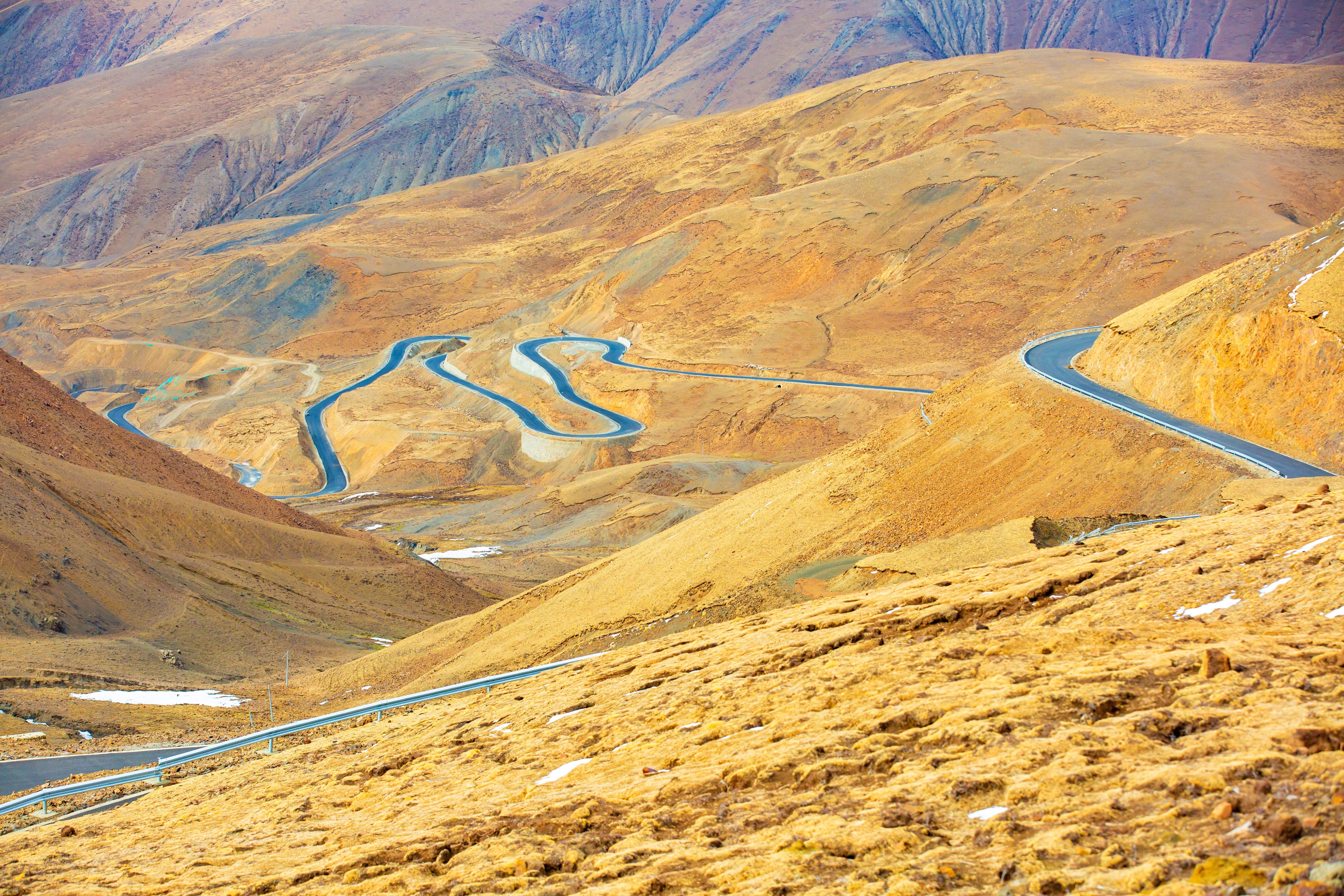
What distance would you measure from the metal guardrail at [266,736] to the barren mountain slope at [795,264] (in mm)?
39071

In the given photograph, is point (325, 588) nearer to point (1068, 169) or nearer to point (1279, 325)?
point (1279, 325)

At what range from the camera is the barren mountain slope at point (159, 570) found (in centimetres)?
2503

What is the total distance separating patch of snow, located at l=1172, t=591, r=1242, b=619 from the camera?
33.6 feet

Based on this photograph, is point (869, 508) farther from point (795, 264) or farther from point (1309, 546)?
point (795, 264)

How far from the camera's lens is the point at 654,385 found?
6353 cm

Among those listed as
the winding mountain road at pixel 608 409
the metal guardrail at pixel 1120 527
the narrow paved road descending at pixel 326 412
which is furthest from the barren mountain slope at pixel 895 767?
the narrow paved road descending at pixel 326 412

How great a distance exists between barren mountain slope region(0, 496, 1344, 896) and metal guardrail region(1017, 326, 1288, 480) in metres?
5.57

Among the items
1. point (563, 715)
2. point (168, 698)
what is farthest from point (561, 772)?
point (168, 698)

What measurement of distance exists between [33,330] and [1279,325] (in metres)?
110

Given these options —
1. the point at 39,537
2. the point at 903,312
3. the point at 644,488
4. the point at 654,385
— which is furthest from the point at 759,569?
the point at 903,312

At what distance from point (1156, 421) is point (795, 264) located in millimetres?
53653

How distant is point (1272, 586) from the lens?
1027cm

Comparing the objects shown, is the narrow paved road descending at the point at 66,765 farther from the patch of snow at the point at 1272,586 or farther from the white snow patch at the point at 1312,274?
the white snow patch at the point at 1312,274

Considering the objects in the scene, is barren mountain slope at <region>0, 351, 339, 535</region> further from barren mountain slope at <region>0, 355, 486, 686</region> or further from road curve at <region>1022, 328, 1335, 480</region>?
road curve at <region>1022, 328, 1335, 480</region>
